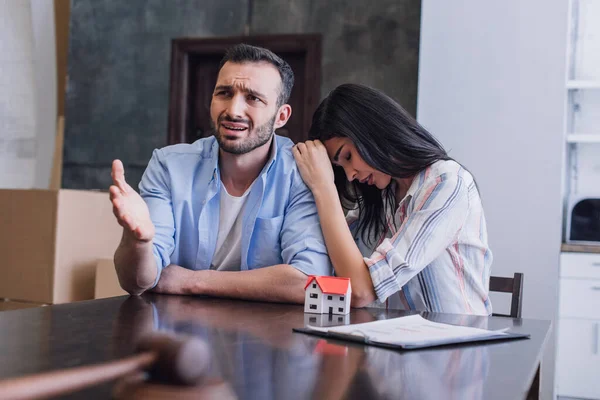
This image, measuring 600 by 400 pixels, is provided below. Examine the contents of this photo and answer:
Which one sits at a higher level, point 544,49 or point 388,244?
point 544,49

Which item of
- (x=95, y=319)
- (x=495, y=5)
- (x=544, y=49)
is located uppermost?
(x=495, y=5)

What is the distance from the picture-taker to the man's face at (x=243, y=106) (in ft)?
5.94

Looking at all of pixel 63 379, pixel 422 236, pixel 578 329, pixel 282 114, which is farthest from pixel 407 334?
pixel 578 329

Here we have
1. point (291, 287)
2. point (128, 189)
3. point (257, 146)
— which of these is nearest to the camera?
point (128, 189)

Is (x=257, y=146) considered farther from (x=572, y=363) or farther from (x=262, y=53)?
(x=572, y=363)

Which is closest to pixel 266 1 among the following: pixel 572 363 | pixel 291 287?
pixel 572 363

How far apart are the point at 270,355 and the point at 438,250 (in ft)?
2.74

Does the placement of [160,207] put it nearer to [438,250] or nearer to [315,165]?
[315,165]

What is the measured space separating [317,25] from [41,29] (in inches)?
76.1

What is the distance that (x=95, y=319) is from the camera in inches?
45.7

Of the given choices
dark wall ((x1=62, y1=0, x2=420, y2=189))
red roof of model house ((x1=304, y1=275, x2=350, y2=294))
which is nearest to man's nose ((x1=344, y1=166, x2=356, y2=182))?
red roof of model house ((x1=304, y1=275, x2=350, y2=294))

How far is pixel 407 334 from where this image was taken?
109 cm

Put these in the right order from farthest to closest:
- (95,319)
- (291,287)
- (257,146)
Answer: (257,146), (291,287), (95,319)

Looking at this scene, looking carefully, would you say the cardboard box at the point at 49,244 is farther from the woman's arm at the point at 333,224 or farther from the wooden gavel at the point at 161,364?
the wooden gavel at the point at 161,364
